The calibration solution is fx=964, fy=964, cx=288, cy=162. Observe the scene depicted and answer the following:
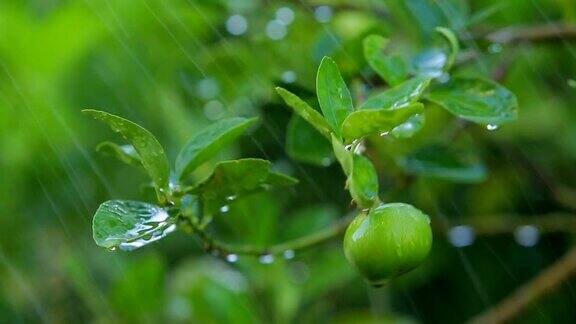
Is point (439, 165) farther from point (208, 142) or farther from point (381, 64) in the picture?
point (208, 142)

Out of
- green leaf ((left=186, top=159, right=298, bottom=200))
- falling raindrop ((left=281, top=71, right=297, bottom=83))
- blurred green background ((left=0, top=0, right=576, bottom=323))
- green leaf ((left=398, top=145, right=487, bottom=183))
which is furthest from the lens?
blurred green background ((left=0, top=0, right=576, bottom=323))

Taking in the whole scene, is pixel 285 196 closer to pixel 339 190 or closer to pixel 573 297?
pixel 339 190

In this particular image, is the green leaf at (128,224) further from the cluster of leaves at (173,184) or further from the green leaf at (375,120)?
the green leaf at (375,120)

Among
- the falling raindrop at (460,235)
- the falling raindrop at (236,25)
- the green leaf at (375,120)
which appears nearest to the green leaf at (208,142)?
the green leaf at (375,120)

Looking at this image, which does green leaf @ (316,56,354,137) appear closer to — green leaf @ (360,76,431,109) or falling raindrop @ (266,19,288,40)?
green leaf @ (360,76,431,109)

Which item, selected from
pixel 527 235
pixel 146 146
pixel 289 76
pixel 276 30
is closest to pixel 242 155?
pixel 276 30

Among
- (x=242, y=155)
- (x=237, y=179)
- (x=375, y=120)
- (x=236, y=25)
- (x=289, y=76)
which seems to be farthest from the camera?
(x=242, y=155)

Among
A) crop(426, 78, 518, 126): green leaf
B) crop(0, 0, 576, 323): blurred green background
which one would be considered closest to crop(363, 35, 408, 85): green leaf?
crop(426, 78, 518, 126): green leaf
